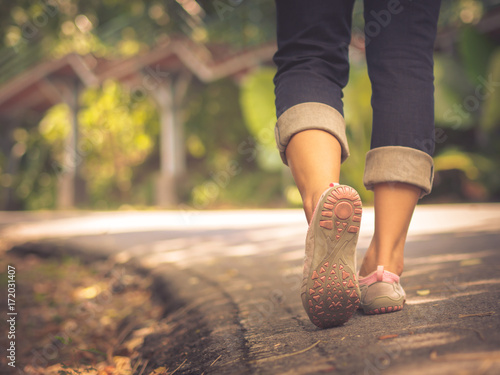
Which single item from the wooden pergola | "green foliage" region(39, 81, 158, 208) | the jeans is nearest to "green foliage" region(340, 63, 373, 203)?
the wooden pergola

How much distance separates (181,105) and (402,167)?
33.0 ft

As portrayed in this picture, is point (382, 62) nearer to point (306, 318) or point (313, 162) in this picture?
point (313, 162)

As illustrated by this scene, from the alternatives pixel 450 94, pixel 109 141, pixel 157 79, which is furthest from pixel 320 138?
pixel 109 141

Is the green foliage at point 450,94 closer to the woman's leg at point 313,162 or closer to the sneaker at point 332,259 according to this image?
the woman's leg at point 313,162

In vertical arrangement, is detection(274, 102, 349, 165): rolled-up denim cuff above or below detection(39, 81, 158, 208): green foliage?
below

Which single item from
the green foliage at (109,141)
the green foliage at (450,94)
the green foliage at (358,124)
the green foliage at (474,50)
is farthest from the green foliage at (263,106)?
the green foliage at (109,141)

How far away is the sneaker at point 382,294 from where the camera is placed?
46.1 inches

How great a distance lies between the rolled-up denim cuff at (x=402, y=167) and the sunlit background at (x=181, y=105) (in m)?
4.23

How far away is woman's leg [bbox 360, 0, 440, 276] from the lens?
1.22 meters

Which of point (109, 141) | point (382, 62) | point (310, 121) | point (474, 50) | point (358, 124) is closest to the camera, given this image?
point (310, 121)

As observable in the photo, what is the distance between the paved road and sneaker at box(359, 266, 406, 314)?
0.10 ft

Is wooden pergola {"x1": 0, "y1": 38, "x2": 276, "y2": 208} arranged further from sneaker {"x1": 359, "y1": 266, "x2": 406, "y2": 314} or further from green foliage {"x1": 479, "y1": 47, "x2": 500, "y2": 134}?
sneaker {"x1": 359, "y1": 266, "x2": 406, "y2": 314}

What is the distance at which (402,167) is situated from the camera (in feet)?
3.95

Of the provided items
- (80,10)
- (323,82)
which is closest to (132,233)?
(80,10)
